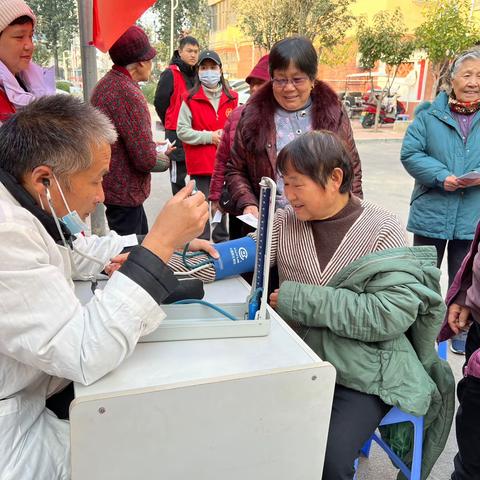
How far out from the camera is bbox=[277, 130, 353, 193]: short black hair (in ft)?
4.86

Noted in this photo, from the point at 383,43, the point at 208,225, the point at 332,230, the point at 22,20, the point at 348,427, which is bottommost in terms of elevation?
the point at 208,225

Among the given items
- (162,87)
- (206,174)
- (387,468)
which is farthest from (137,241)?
(162,87)

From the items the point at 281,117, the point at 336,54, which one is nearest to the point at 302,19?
the point at 336,54

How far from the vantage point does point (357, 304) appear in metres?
1.34

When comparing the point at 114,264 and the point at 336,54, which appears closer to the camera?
the point at 114,264

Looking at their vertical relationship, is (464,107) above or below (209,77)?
below

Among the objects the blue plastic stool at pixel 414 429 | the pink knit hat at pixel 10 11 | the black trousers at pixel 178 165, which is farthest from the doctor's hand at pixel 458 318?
the black trousers at pixel 178 165

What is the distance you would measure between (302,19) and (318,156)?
16041mm

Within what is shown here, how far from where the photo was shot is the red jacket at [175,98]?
442cm

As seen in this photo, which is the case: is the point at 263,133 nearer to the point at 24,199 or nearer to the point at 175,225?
the point at 175,225

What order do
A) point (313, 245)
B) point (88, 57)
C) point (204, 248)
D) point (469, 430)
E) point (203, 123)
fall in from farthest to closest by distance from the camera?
point (203, 123)
point (88, 57)
point (204, 248)
point (313, 245)
point (469, 430)

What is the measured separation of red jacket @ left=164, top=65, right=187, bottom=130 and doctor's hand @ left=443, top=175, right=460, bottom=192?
2533 mm

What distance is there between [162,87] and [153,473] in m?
4.26

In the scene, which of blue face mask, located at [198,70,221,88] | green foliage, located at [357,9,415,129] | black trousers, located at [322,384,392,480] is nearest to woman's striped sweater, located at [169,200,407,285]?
black trousers, located at [322,384,392,480]
